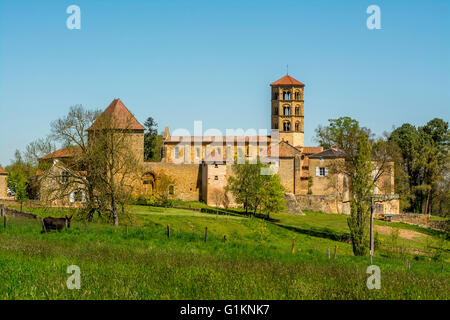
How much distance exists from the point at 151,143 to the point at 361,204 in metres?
56.0

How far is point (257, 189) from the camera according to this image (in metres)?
46.8

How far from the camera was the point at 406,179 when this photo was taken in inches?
2603

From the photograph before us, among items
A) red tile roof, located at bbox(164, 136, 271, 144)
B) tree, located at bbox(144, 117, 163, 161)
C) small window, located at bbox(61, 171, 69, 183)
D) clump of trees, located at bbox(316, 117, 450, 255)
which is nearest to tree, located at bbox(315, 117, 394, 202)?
clump of trees, located at bbox(316, 117, 450, 255)

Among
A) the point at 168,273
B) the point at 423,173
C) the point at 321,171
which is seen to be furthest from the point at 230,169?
the point at 168,273

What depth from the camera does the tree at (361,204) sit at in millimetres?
31656

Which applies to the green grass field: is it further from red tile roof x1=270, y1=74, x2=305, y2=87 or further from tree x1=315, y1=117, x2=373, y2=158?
red tile roof x1=270, y1=74, x2=305, y2=87

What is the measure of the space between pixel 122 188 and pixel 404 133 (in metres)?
53.8

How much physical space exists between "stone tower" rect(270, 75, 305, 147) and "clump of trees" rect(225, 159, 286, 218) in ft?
103

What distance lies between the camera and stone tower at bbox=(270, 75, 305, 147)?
258 ft

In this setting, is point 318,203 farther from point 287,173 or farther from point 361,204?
point 361,204

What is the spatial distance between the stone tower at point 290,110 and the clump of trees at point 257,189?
103 feet

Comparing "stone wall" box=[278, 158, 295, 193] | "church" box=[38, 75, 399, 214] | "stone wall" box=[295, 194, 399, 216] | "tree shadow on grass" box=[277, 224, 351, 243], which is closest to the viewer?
"tree shadow on grass" box=[277, 224, 351, 243]
